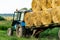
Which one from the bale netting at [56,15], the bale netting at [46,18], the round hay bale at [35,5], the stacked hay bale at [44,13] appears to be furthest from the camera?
the round hay bale at [35,5]

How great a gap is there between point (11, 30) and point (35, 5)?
8.07m

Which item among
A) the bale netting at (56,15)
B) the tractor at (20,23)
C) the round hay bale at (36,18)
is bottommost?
the tractor at (20,23)

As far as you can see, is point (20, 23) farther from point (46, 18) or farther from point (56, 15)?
point (56, 15)

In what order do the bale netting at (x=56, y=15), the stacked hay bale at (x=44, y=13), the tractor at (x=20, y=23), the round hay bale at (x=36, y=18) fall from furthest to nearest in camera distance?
1. the tractor at (x=20, y=23)
2. the round hay bale at (x=36, y=18)
3. the stacked hay bale at (x=44, y=13)
4. the bale netting at (x=56, y=15)

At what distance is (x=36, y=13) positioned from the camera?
12992 mm

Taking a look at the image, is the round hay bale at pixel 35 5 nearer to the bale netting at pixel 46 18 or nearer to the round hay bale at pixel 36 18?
the round hay bale at pixel 36 18

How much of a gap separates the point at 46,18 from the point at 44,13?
0.78 ft

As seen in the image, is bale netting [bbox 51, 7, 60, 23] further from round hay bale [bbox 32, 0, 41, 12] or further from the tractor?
the tractor

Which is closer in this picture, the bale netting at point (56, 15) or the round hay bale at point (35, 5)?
the bale netting at point (56, 15)

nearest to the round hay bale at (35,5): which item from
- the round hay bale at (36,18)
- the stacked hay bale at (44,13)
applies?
the stacked hay bale at (44,13)

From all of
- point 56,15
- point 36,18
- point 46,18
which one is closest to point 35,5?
point 36,18

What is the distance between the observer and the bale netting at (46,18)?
1174 cm

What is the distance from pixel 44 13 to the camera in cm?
1202

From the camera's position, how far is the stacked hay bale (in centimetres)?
1119
